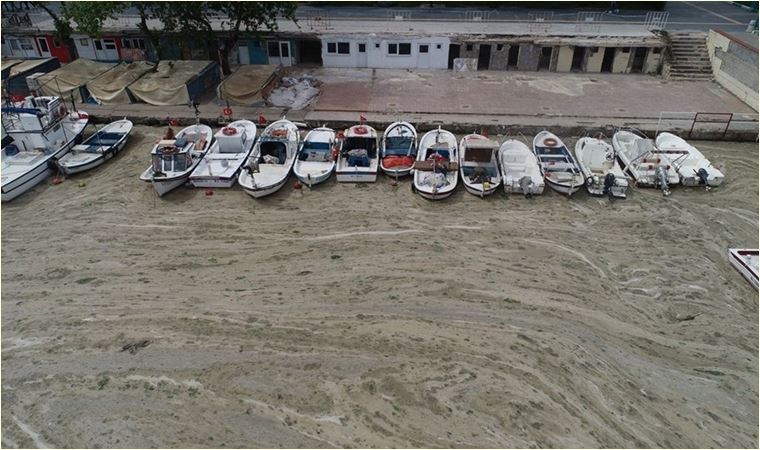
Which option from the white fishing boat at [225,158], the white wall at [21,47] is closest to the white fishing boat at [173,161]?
the white fishing boat at [225,158]

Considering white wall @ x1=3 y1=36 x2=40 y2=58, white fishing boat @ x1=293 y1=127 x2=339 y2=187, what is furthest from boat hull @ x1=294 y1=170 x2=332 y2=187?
white wall @ x1=3 y1=36 x2=40 y2=58

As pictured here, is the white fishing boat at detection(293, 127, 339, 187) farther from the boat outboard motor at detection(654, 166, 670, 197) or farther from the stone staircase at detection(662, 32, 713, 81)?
the stone staircase at detection(662, 32, 713, 81)

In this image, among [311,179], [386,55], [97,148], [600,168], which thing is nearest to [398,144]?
[311,179]

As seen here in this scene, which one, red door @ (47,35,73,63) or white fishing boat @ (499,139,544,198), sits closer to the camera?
white fishing boat @ (499,139,544,198)

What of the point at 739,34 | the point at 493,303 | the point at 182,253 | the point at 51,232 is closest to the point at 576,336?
the point at 493,303

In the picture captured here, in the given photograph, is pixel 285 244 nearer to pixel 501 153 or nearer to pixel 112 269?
pixel 112 269
